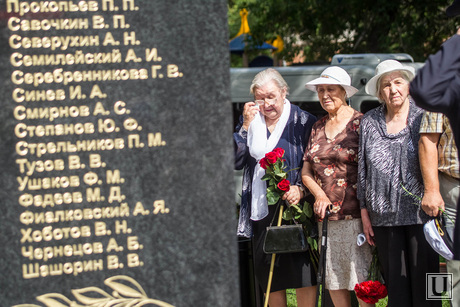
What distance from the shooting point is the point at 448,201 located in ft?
13.8

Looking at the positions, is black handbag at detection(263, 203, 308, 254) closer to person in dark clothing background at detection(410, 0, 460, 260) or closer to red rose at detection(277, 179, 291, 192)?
red rose at detection(277, 179, 291, 192)

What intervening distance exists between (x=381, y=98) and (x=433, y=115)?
478mm

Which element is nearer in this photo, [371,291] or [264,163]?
[371,291]

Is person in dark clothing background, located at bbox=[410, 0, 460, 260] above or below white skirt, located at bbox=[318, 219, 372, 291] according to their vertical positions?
above

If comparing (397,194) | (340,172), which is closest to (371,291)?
(397,194)

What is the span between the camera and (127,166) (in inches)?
105

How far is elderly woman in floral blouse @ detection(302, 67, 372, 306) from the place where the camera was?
4.52 metres

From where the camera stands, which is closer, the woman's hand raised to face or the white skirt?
the white skirt

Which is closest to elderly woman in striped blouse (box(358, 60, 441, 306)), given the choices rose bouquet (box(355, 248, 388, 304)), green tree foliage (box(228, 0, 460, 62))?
rose bouquet (box(355, 248, 388, 304))

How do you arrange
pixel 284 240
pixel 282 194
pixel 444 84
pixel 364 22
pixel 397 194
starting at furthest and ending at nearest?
pixel 364 22 → pixel 282 194 → pixel 284 240 → pixel 397 194 → pixel 444 84

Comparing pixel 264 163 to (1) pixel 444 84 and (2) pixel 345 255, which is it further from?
(1) pixel 444 84

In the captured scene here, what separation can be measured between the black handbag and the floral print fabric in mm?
253

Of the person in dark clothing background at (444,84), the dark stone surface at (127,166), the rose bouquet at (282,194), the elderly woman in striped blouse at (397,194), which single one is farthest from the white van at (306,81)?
the dark stone surface at (127,166)

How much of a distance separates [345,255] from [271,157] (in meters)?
0.83
